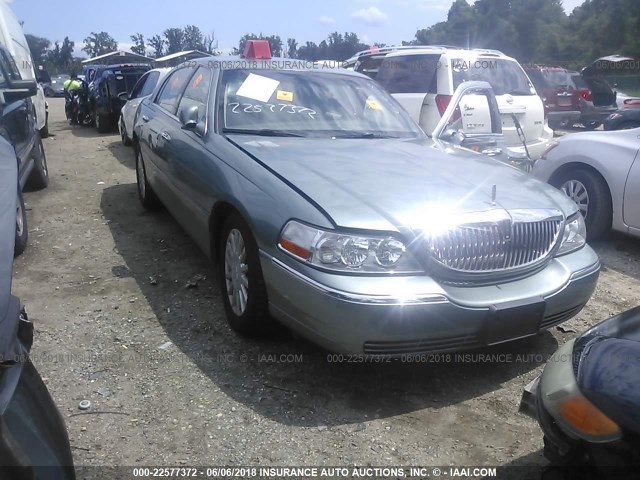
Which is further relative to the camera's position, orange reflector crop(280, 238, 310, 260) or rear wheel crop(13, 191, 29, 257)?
rear wheel crop(13, 191, 29, 257)

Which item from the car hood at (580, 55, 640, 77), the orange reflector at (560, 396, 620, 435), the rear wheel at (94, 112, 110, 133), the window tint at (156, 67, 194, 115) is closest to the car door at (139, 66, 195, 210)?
the window tint at (156, 67, 194, 115)

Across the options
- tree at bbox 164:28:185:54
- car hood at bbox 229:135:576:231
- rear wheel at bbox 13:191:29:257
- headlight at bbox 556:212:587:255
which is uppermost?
tree at bbox 164:28:185:54

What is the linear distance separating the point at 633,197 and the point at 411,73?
416 cm

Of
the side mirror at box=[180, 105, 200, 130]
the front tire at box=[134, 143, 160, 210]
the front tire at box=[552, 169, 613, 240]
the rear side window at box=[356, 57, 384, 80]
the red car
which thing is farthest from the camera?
the red car

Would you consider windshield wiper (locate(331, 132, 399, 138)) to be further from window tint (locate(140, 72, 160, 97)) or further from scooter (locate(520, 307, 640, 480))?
window tint (locate(140, 72, 160, 97))

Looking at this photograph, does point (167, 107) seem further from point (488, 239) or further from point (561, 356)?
point (561, 356)

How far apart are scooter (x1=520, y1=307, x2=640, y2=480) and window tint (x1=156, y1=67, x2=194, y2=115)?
386 centimetres

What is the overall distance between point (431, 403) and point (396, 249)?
814 millimetres

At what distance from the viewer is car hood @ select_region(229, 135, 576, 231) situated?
9.59 feet

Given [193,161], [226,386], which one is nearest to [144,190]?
[193,161]

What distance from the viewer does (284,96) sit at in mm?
4301

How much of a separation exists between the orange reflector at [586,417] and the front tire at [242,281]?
1.69 metres

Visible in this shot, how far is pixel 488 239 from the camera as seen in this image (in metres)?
2.95

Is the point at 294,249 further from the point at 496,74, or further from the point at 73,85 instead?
the point at 73,85
